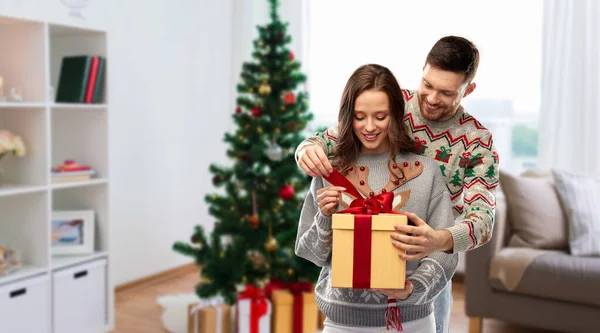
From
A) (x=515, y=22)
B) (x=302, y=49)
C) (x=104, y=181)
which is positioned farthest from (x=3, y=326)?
(x=515, y=22)

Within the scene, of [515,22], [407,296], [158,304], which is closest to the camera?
[407,296]

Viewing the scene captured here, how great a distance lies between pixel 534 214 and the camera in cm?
340

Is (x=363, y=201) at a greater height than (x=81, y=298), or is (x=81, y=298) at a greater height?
(x=363, y=201)

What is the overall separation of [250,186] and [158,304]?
1065 millimetres

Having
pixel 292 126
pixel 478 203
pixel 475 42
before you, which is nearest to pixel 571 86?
pixel 475 42

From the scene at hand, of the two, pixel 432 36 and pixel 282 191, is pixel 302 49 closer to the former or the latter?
pixel 432 36

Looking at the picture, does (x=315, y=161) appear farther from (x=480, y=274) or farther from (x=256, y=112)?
(x=480, y=274)

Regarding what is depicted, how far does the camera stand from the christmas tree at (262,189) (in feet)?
10.8

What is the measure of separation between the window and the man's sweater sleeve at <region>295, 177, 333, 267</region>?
319 cm

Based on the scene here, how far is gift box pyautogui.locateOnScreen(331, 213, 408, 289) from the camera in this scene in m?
1.24

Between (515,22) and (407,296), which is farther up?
(515,22)

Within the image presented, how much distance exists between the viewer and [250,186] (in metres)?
3.32

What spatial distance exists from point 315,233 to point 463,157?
38 centimetres

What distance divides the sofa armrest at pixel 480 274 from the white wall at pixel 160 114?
7.13 feet
